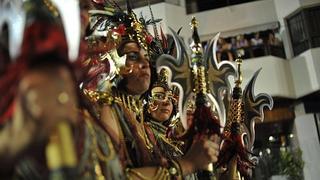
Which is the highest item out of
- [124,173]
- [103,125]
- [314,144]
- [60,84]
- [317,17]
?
[317,17]

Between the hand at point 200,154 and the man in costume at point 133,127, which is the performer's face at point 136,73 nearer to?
the man in costume at point 133,127

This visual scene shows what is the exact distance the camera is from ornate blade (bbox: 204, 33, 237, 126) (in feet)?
7.63

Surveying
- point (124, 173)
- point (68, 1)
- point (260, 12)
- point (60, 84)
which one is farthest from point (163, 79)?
point (260, 12)

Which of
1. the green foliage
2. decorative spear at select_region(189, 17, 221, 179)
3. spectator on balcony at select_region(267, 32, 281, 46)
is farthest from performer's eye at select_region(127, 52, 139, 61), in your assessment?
spectator on balcony at select_region(267, 32, 281, 46)

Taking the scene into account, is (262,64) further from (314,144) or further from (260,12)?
(314,144)

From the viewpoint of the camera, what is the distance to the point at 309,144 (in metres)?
11.4

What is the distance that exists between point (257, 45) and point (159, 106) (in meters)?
9.57

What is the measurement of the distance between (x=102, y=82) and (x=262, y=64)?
10.0 meters

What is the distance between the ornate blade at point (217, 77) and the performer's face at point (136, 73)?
12.3 inches

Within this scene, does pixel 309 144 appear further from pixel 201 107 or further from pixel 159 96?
pixel 201 107

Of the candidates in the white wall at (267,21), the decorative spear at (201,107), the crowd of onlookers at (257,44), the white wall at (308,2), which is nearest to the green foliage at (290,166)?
the white wall at (267,21)

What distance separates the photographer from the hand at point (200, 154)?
2127mm

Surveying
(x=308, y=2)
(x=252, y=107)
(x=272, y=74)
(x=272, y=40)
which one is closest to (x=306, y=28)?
(x=308, y=2)

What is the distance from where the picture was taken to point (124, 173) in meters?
1.98
